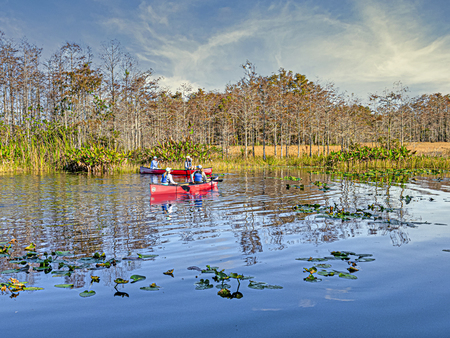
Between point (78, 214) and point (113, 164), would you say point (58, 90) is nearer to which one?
point (113, 164)

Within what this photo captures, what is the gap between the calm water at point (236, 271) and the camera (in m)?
3.12

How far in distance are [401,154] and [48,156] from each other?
2818 centimetres

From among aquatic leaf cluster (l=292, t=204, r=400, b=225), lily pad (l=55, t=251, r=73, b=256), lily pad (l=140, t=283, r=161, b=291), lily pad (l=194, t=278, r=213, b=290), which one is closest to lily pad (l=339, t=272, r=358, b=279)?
lily pad (l=194, t=278, r=213, b=290)

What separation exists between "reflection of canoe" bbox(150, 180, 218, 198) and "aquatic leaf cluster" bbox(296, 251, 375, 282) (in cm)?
867

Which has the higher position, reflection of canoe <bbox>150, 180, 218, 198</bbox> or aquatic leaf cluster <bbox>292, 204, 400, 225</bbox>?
reflection of canoe <bbox>150, 180, 218, 198</bbox>

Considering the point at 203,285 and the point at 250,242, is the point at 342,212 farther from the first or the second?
the point at 203,285

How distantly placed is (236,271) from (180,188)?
31.2 feet

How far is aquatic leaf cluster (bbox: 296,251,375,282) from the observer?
4.23m

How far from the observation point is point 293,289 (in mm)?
3900

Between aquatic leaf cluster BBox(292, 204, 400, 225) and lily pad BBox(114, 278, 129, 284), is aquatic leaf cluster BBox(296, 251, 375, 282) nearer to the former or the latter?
lily pad BBox(114, 278, 129, 284)

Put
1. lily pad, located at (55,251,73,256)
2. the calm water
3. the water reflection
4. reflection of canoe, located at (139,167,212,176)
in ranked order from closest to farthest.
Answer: the calm water < lily pad, located at (55,251,73,256) < the water reflection < reflection of canoe, located at (139,167,212,176)

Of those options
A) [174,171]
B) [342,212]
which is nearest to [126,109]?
[174,171]

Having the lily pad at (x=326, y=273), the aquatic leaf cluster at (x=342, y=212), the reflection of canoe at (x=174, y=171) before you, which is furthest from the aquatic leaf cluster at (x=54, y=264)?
the reflection of canoe at (x=174, y=171)

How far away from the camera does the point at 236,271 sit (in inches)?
181
